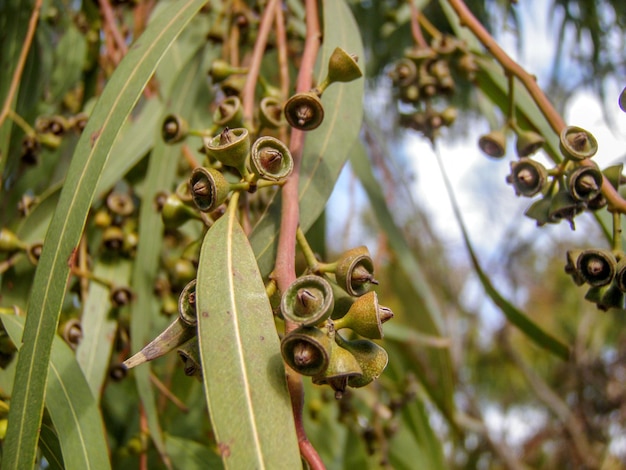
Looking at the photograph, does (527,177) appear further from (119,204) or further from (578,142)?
(119,204)

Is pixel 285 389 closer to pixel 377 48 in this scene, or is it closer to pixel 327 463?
pixel 327 463

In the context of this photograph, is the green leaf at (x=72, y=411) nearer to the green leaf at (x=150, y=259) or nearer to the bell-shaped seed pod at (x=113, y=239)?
the green leaf at (x=150, y=259)

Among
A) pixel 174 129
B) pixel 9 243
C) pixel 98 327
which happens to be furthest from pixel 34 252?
pixel 174 129

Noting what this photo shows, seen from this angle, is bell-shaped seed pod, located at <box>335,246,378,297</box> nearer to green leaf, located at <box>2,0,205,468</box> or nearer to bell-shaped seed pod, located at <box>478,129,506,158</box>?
green leaf, located at <box>2,0,205,468</box>

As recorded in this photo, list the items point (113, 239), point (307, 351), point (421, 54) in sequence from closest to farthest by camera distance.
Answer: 1. point (307, 351)
2. point (113, 239)
3. point (421, 54)

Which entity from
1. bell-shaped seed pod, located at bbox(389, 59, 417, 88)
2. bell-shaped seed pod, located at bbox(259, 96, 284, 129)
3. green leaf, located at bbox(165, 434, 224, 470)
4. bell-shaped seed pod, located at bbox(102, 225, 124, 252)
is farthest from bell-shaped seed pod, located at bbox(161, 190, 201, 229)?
bell-shaped seed pod, located at bbox(389, 59, 417, 88)
